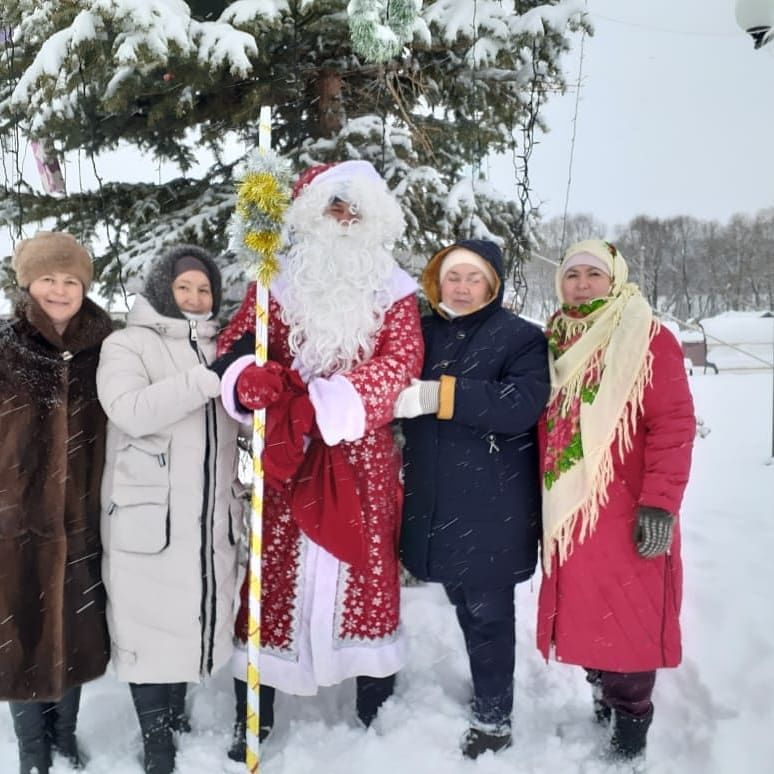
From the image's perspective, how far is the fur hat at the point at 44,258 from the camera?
2375mm

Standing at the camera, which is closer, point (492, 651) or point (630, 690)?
point (630, 690)

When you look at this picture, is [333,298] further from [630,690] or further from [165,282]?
[630,690]

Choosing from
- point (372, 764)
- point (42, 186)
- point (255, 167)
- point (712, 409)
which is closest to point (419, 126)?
point (255, 167)

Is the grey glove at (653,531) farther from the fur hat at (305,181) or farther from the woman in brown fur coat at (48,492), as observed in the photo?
the woman in brown fur coat at (48,492)

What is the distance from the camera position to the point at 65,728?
257cm

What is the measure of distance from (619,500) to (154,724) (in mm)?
1981

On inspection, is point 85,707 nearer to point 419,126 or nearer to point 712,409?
point 419,126

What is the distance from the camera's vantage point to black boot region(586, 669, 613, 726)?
9.24 ft

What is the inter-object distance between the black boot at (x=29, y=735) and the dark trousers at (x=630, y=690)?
7.27 ft

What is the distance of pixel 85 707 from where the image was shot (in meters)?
2.99

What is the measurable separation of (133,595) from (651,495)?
1.94 meters

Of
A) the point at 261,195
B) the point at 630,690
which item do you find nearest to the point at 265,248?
the point at 261,195

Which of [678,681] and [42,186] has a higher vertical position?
[42,186]

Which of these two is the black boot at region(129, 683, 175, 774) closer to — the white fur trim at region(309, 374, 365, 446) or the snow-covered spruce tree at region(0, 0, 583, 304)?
the white fur trim at region(309, 374, 365, 446)
